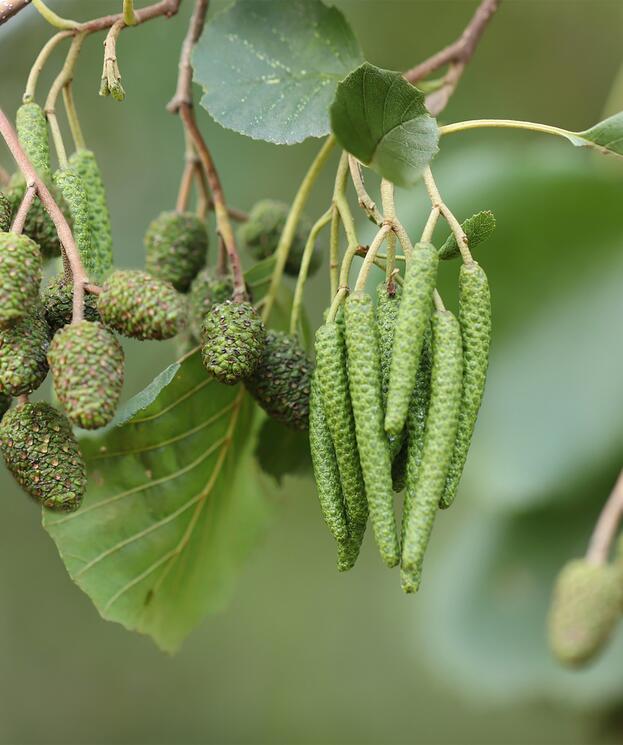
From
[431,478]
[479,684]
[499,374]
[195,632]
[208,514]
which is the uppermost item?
[431,478]

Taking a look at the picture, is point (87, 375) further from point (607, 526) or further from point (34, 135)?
point (607, 526)

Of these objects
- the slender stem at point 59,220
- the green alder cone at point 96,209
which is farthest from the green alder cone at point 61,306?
the green alder cone at point 96,209

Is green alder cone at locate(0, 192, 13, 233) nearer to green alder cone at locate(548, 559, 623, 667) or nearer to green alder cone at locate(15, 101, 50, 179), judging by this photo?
green alder cone at locate(15, 101, 50, 179)

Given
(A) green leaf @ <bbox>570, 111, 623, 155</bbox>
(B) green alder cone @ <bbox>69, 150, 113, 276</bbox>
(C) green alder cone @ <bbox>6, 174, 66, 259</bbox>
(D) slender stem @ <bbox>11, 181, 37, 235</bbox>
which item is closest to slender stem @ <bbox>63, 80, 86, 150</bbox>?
(B) green alder cone @ <bbox>69, 150, 113, 276</bbox>

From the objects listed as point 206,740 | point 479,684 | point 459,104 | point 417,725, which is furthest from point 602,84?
point 206,740

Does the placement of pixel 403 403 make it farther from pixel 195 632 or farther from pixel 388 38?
pixel 195 632

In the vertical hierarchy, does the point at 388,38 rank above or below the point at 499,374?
above
